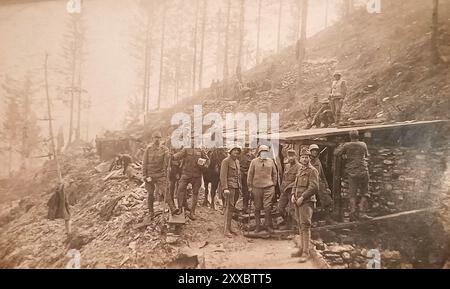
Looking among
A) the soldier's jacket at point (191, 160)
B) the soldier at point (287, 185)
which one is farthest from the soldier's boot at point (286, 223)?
the soldier's jacket at point (191, 160)

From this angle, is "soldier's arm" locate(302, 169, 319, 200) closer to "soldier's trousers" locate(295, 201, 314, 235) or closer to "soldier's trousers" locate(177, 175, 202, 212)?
"soldier's trousers" locate(295, 201, 314, 235)

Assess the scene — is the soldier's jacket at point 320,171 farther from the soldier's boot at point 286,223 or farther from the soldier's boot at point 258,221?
the soldier's boot at point 258,221

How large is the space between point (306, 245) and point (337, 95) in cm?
253

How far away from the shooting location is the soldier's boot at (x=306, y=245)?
584 centimetres

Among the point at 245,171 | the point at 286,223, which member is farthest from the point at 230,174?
the point at 286,223

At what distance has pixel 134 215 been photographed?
6.50 metres

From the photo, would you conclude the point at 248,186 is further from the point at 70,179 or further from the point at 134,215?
the point at 70,179

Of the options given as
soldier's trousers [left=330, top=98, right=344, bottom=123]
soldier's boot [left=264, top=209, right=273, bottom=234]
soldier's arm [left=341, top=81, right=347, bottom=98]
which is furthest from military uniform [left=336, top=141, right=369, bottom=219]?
soldier's boot [left=264, top=209, right=273, bottom=234]

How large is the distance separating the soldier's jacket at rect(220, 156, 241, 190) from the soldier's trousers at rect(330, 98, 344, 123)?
1868 millimetres

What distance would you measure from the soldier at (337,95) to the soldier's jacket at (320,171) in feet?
2.93

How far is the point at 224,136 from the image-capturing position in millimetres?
6676

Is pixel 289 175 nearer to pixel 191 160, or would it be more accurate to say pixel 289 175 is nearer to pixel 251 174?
pixel 251 174
